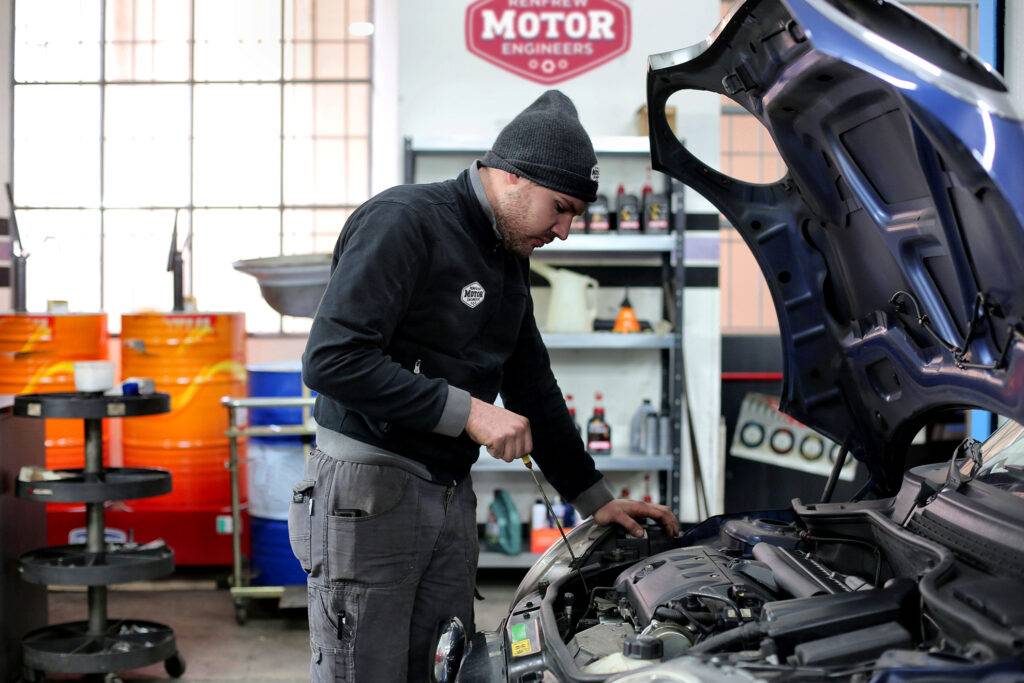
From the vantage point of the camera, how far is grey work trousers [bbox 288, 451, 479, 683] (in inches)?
74.2

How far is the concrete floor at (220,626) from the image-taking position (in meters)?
3.76

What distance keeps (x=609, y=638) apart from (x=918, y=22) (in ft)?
3.33

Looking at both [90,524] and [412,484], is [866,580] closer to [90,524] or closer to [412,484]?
[412,484]

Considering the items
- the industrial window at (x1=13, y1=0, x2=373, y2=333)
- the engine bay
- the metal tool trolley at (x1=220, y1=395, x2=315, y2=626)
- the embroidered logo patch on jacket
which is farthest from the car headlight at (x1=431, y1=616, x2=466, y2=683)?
the industrial window at (x1=13, y1=0, x2=373, y2=333)

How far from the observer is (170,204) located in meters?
7.52

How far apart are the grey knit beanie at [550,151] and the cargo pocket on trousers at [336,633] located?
854mm

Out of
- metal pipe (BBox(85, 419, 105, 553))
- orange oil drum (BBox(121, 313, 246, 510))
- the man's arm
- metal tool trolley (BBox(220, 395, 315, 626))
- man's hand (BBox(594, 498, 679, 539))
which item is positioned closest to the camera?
the man's arm

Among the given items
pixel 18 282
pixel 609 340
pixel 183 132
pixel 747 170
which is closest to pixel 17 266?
pixel 18 282

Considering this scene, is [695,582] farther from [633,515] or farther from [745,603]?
[633,515]

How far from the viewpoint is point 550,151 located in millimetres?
1863

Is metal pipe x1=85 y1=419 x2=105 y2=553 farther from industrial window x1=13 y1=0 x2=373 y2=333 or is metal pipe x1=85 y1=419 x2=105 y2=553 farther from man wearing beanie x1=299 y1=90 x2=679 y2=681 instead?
industrial window x1=13 y1=0 x2=373 y2=333

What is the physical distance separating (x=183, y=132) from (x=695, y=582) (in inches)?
271

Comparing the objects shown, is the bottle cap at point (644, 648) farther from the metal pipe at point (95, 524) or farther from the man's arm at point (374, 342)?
the metal pipe at point (95, 524)

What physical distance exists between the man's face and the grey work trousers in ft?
1.70
